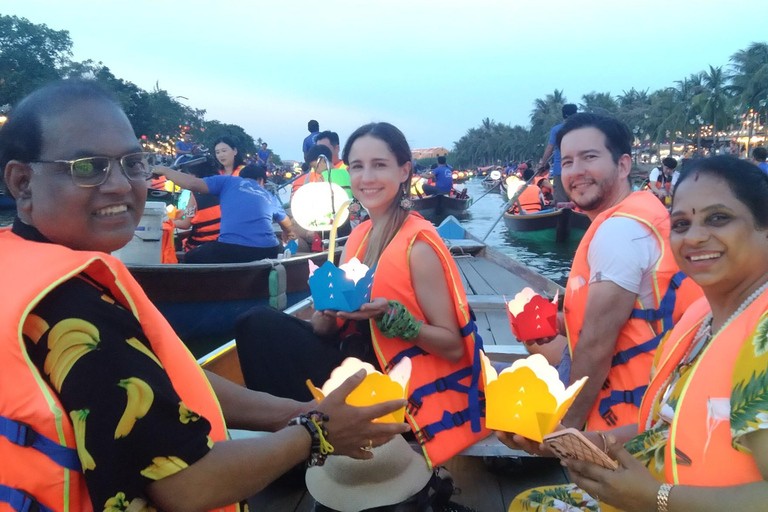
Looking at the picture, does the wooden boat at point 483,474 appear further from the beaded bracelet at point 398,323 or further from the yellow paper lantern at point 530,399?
the yellow paper lantern at point 530,399

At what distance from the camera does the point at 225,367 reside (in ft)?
10.8

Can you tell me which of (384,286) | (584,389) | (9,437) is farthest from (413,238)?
(9,437)

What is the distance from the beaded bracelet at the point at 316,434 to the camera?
4.38ft

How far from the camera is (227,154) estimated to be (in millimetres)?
6836

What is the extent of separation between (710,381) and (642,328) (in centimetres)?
97

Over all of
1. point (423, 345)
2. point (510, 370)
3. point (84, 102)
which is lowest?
point (423, 345)

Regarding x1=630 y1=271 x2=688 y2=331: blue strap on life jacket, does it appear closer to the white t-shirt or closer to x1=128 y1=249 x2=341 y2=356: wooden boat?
the white t-shirt

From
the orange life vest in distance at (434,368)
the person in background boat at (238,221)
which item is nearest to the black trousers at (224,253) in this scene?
the person in background boat at (238,221)

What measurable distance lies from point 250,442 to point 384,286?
1.16 m

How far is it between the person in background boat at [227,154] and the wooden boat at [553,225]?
27.4 ft

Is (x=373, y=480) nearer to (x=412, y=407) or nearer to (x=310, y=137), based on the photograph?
(x=412, y=407)

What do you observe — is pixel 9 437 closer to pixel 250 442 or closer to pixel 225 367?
pixel 250 442

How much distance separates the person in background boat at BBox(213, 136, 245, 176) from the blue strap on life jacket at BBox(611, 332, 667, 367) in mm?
5725

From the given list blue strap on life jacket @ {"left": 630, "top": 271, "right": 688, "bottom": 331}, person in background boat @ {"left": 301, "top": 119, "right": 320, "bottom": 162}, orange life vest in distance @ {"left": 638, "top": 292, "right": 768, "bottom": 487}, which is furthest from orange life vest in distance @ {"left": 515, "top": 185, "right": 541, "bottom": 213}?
orange life vest in distance @ {"left": 638, "top": 292, "right": 768, "bottom": 487}
